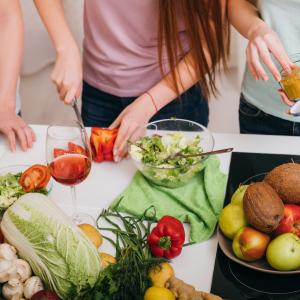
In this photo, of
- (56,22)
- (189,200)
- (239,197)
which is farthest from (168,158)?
(56,22)

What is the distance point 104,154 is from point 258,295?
1.90 feet

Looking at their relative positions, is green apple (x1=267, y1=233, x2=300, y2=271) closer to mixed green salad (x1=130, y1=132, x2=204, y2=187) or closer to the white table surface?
the white table surface

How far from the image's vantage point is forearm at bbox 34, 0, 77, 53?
1.52 meters

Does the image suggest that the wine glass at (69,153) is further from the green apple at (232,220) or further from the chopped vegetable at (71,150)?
the green apple at (232,220)

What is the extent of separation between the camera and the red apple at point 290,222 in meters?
1.03

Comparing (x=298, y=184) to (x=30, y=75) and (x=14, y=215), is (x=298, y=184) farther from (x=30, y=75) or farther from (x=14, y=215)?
(x=30, y=75)

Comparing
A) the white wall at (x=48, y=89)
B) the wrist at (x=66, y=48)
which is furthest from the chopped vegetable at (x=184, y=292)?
the white wall at (x=48, y=89)

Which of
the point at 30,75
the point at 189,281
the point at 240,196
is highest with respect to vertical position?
the point at 240,196

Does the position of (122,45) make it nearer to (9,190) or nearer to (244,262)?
(9,190)

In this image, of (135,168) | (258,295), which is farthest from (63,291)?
(135,168)

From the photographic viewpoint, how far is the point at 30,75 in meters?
2.86

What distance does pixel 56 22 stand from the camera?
61.7 inches

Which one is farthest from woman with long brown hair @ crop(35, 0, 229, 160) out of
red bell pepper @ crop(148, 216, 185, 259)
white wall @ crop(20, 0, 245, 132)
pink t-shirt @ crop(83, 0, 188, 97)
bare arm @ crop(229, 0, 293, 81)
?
white wall @ crop(20, 0, 245, 132)

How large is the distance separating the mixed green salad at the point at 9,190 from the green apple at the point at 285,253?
54 centimetres
